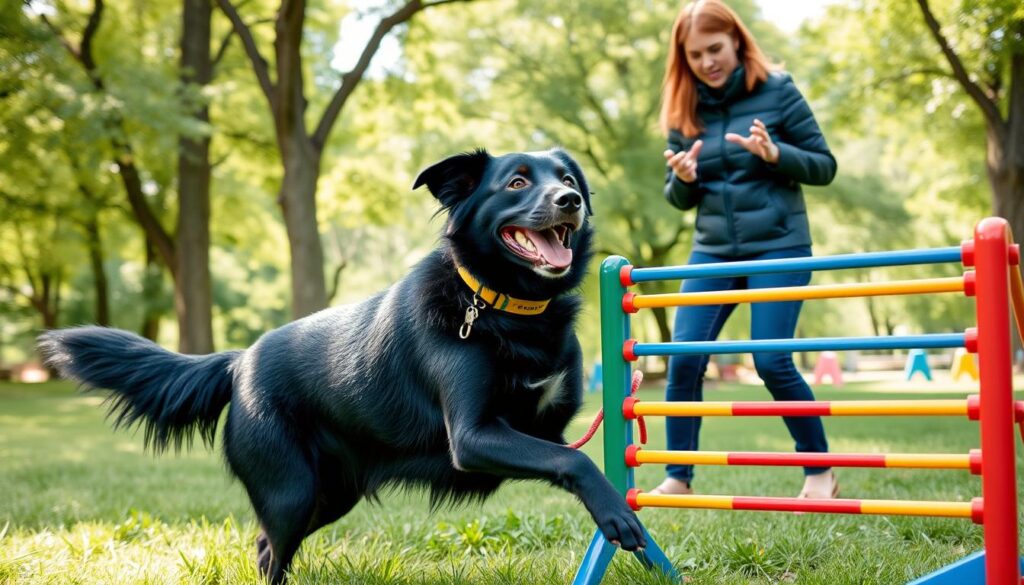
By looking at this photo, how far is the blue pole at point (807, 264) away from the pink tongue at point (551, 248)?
281 millimetres

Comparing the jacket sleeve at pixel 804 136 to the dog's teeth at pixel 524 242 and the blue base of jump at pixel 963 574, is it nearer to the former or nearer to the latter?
the dog's teeth at pixel 524 242

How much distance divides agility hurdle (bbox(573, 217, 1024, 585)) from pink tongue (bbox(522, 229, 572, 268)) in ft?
0.52

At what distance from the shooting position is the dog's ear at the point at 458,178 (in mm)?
3229

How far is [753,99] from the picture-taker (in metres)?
4.21

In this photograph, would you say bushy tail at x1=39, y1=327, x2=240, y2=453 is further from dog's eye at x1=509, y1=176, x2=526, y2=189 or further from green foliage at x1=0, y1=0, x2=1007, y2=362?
green foliage at x1=0, y1=0, x2=1007, y2=362

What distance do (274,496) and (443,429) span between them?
0.72 m

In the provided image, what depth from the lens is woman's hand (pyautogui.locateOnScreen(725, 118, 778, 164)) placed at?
3.78m

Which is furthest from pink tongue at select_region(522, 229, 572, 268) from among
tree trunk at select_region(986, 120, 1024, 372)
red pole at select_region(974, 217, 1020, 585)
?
tree trunk at select_region(986, 120, 1024, 372)

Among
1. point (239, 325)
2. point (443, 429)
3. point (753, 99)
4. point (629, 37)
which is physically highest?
point (629, 37)

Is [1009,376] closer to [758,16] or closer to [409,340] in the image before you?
[409,340]

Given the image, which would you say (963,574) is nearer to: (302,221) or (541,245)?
(541,245)

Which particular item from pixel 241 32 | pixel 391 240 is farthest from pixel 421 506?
pixel 391 240

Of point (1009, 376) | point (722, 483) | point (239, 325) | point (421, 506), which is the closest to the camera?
point (1009, 376)

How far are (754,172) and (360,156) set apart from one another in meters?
18.3
